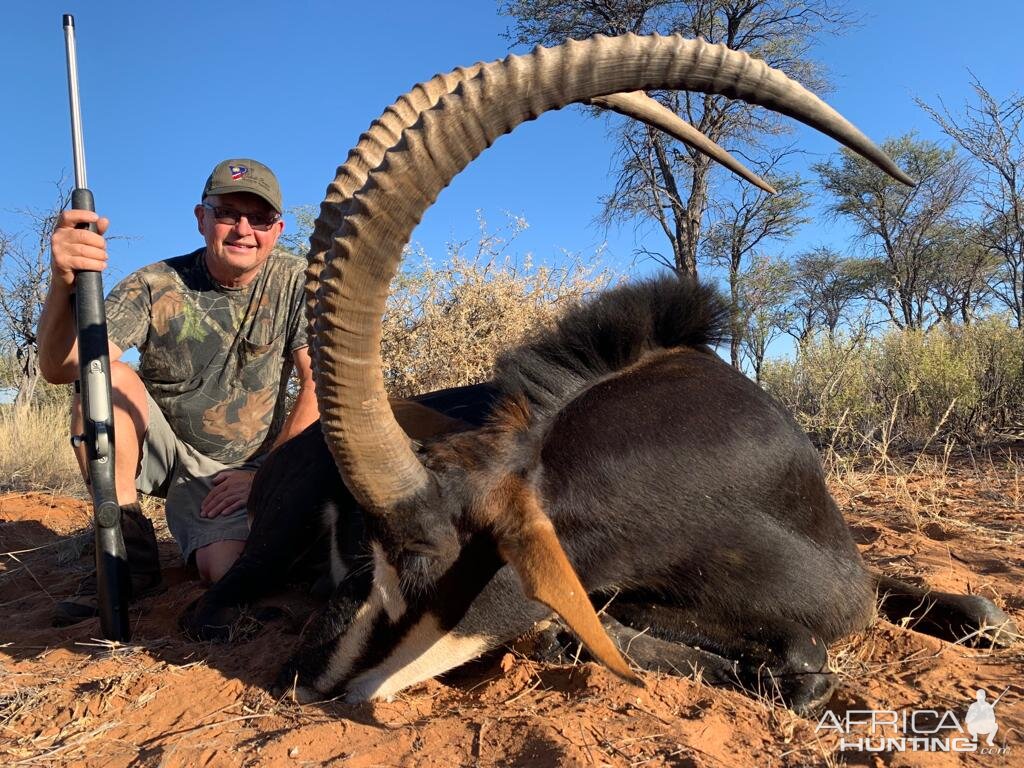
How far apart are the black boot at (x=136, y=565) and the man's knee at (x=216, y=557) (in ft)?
0.76

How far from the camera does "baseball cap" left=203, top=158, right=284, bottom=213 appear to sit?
4348mm

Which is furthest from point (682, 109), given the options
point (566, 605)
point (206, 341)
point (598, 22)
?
point (566, 605)

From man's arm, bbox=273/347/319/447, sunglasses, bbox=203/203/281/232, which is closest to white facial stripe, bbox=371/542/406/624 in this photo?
man's arm, bbox=273/347/319/447

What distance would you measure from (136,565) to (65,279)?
1503 millimetres

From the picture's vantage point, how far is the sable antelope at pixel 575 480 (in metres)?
1.93

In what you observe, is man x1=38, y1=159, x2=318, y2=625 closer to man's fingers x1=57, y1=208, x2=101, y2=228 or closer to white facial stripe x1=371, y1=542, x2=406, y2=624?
man's fingers x1=57, y1=208, x2=101, y2=228

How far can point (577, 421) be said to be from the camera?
261 centimetres

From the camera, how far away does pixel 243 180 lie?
→ 14.3ft

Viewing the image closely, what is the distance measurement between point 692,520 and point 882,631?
938mm

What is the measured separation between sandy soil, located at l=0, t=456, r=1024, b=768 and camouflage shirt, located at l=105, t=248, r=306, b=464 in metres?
1.44

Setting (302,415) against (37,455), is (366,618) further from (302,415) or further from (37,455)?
(37,455)

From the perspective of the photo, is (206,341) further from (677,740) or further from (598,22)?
(598,22)

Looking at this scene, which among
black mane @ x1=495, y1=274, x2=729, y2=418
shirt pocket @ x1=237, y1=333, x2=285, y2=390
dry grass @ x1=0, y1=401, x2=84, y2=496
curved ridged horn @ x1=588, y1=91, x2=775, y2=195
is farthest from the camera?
dry grass @ x1=0, y1=401, x2=84, y2=496

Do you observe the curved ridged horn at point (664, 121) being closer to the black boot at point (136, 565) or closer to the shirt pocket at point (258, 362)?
the shirt pocket at point (258, 362)
